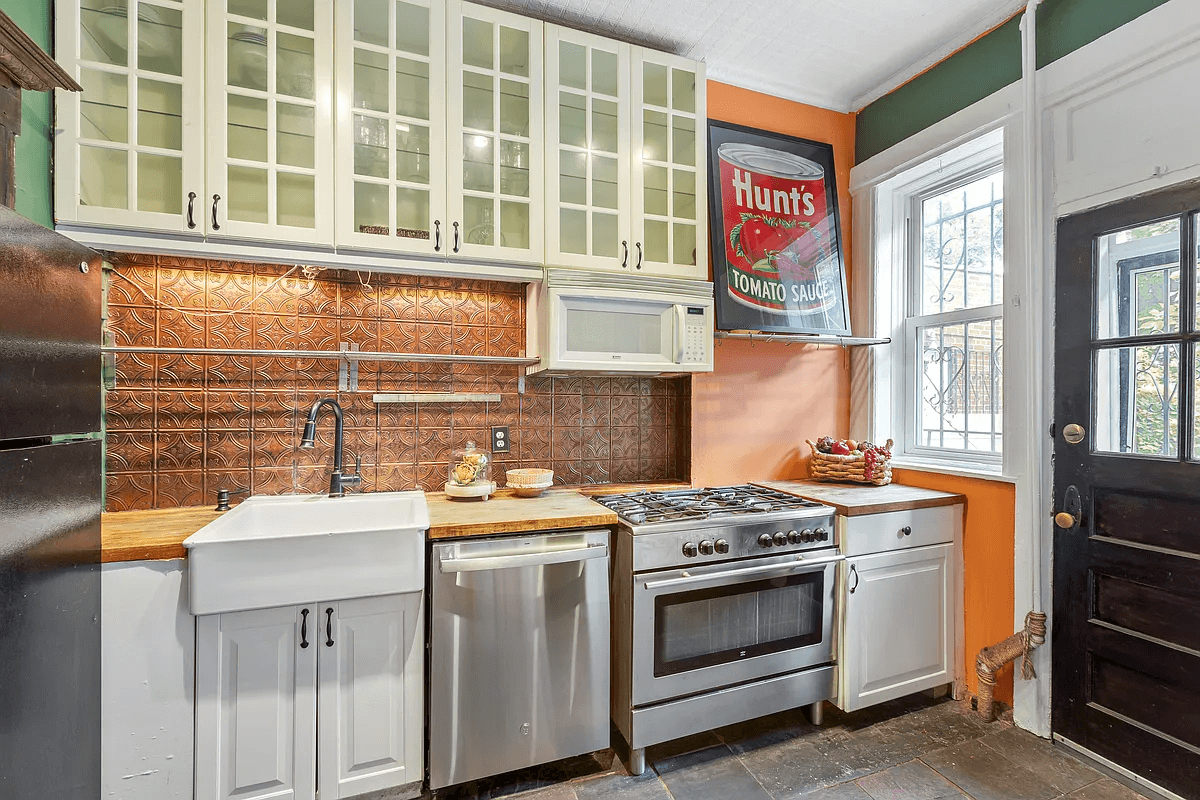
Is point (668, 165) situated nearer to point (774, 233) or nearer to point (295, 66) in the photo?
point (774, 233)

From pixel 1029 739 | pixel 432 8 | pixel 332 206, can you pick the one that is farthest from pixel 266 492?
pixel 1029 739

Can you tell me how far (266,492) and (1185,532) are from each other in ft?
10.3

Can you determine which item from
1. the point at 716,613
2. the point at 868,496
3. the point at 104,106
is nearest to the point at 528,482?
the point at 716,613

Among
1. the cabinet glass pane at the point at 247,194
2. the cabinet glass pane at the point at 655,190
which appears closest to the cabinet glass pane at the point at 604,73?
the cabinet glass pane at the point at 655,190

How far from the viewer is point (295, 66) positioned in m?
1.84

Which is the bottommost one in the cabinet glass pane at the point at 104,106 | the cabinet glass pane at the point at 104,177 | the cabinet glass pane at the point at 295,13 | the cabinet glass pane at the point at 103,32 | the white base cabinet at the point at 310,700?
the white base cabinet at the point at 310,700

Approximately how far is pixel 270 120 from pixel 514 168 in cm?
83

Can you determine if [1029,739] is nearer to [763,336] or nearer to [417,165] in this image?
[763,336]

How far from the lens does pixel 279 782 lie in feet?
5.22

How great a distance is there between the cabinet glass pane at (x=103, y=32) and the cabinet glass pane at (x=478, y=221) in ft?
3.57

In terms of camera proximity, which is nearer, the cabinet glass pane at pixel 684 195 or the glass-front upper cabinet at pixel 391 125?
the glass-front upper cabinet at pixel 391 125

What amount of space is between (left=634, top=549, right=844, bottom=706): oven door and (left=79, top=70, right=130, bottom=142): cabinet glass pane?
2.18 meters

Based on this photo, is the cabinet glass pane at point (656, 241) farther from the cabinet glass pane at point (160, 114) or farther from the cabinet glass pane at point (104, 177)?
the cabinet glass pane at point (104, 177)

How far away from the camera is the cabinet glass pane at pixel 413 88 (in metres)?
1.96
